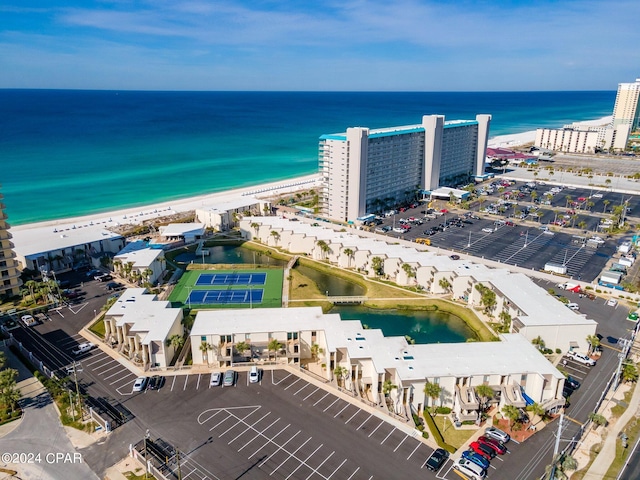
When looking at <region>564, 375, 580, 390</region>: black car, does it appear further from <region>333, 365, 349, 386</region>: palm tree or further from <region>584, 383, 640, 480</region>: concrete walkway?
<region>333, 365, 349, 386</region>: palm tree

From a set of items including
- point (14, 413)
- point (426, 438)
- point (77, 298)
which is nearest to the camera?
point (426, 438)

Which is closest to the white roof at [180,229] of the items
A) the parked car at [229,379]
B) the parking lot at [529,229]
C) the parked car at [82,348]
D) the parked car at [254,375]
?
the parking lot at [529,229]

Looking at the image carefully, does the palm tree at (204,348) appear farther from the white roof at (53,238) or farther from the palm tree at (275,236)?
the palm tree at (275,236)

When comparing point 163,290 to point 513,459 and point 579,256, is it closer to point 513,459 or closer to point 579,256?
point 513,459

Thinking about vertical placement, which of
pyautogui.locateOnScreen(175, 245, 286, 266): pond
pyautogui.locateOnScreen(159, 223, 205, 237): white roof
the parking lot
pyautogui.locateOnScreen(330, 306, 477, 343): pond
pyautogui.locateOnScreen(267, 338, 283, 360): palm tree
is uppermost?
pyautogui.locateOnScreen(159, 223, 205, 237): white roof

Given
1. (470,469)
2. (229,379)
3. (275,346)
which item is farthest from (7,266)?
(470,469)

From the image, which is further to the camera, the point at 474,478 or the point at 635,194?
the point at 635,194

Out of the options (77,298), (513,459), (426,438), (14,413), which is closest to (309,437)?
(426,438)

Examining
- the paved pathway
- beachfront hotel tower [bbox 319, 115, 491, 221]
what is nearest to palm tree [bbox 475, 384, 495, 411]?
the paved pathway
